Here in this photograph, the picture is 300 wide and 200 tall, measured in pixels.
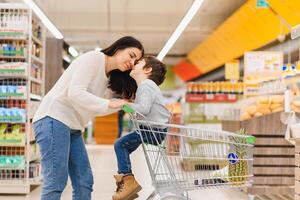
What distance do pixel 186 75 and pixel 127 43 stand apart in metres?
26.0

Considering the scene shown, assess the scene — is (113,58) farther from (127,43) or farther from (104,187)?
(104,187)

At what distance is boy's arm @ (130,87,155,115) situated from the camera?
12.8 ft

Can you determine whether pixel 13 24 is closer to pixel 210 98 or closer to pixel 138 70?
pixel 138 70

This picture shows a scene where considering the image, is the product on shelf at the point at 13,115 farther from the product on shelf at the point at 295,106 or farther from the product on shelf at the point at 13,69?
the product on shelf at the point at 295,106

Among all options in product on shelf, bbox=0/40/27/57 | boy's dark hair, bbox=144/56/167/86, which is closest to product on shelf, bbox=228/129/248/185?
boy's dark hair, bbox=144/56/167/86

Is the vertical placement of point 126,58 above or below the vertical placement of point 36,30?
below

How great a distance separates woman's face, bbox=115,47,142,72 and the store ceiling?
1120cm

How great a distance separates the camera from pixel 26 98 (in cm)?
591

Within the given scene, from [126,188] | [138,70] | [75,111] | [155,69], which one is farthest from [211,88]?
[75,111]

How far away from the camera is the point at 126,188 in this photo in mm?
4082

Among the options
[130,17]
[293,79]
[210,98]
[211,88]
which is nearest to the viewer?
[293,79]

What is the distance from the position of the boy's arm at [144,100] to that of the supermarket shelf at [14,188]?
8.09ft

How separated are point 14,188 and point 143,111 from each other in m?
2.65

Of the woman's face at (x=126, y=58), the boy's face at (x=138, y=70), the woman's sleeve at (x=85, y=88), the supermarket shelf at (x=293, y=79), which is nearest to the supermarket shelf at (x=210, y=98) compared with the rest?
the supermarket shelf at (x=293, y=79)
